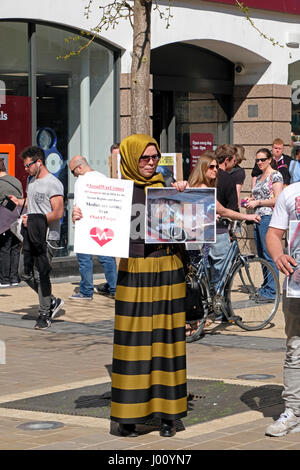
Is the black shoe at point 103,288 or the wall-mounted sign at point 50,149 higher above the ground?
the wall-mounted sign at point 50,149

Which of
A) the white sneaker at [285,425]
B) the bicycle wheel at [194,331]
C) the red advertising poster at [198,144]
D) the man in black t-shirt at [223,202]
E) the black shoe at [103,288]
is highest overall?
the red advertising poster at [198,144]

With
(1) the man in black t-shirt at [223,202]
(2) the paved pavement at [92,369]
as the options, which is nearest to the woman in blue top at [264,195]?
(1) the man in black t-shirt at [223,202]

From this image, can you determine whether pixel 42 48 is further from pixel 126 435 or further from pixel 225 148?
pixel 126 435

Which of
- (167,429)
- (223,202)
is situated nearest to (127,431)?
(167,429)

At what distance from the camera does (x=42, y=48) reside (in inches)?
653

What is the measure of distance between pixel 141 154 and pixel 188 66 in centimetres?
1268

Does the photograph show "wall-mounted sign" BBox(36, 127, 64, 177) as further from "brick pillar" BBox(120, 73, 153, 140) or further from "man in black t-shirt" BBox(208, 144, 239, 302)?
"man in black t-shirt" BBox(208, 144, 239, 302)

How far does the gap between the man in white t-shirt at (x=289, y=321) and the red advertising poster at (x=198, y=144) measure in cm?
1314

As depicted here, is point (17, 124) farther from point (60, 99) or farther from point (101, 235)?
point (101, 235)

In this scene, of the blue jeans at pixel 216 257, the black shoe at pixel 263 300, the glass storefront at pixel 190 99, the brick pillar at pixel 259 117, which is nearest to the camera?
the blue jeans at pixel 216 257

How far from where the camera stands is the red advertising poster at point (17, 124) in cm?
1612

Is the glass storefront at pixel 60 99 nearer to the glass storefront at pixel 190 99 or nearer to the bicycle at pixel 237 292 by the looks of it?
the glass storefront at pixel 190 99

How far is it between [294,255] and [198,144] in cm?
1349

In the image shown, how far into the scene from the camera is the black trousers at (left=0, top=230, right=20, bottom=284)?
50.5 feet
